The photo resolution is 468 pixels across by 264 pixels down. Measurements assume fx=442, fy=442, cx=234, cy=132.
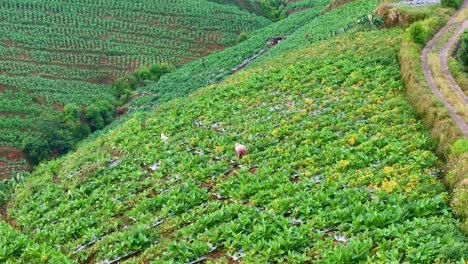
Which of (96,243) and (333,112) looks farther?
(333,112)

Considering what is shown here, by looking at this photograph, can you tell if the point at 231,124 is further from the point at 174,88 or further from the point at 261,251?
the point at 174,88

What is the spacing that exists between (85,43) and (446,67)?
163ft

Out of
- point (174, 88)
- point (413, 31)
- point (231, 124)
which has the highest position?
point (413, 31)

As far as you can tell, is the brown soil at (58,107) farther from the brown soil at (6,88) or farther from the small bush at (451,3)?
the small bush at (451,3)

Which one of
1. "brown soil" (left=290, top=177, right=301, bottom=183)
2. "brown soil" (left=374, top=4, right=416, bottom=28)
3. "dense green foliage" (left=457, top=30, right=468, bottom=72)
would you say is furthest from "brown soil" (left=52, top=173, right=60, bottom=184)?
"brown soil" (left=374, top=4, right=416, bottom=28)

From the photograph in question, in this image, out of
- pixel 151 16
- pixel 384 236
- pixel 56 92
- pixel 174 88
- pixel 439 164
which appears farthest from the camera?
pixel 151 16

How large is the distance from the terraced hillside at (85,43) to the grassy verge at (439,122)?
31.3 metres

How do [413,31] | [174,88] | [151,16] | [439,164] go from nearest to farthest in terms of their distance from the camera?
1. [439,164]
2. [413,31]
3. [174,88]
4. [151,16]

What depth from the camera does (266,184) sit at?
14.5 meters

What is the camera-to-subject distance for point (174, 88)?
44375 millimetres

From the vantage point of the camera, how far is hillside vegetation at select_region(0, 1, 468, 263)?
1112cm

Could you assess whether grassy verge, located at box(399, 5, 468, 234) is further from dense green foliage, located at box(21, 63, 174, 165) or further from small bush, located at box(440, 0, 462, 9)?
dense green foliage, located at box(21, 63, 174, 165)

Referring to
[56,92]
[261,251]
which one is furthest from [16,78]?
[261,251]

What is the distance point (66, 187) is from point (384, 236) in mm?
13994
